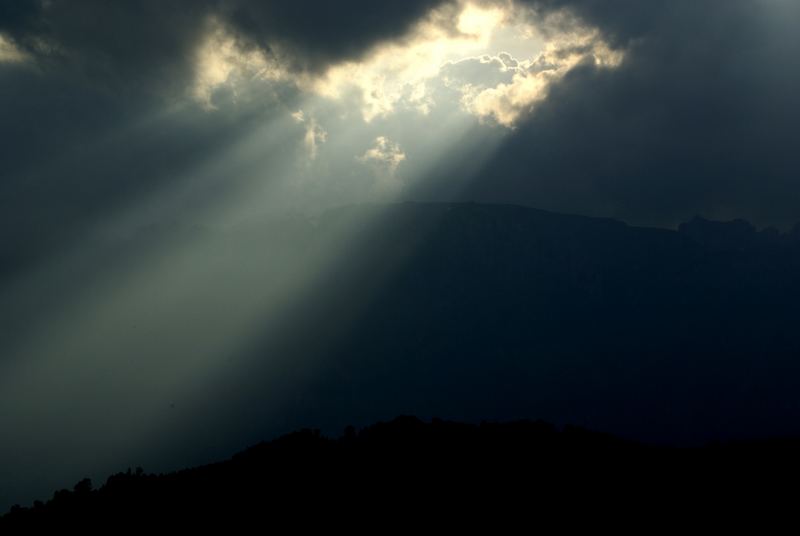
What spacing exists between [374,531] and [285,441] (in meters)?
20.4

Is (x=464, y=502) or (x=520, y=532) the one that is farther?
(x=464, y=502)

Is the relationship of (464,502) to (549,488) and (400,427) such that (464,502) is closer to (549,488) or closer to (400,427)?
(549,488)

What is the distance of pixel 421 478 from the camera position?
2067 inches

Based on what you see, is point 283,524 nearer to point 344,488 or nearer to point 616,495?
point 344,488

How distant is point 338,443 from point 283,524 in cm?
1527

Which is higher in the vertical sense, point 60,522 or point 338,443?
point 338,443

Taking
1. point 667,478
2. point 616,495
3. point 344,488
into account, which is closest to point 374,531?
point 344,488

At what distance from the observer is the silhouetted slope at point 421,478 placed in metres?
48.7

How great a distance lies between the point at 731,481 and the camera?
48062mm

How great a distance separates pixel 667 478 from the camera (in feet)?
163

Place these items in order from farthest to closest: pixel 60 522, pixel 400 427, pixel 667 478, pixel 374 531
Result: pixel 400 427
pixel 60 522
pixel 667 478
pixel 374 531

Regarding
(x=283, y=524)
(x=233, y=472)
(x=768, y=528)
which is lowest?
(x=768, y=528)

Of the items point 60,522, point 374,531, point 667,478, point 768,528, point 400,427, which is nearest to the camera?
point 768,528

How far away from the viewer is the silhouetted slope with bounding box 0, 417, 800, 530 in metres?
48.7
